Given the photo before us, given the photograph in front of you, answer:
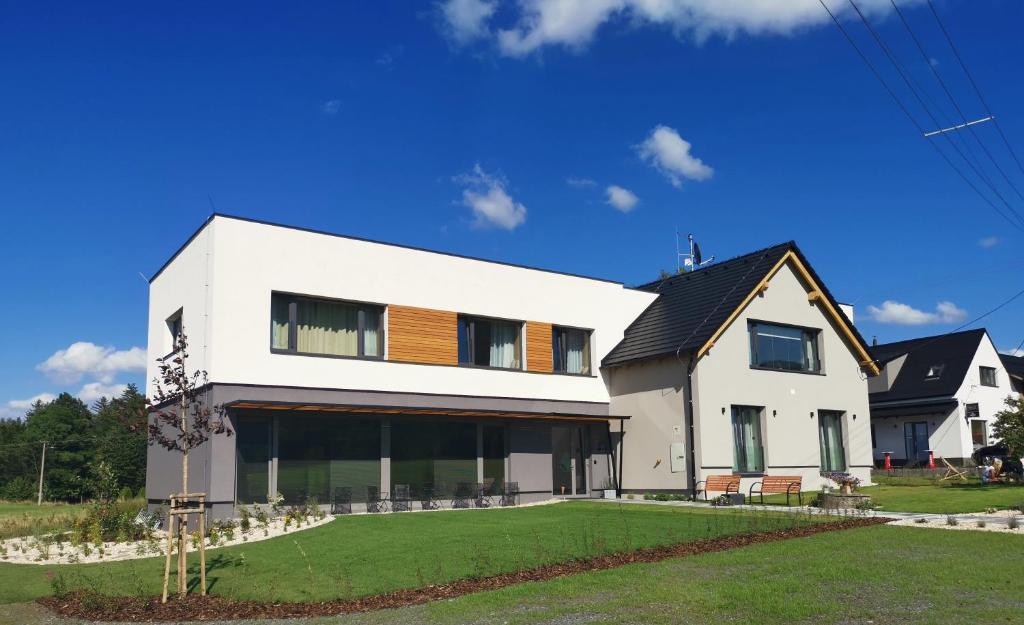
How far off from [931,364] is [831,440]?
17526 mm

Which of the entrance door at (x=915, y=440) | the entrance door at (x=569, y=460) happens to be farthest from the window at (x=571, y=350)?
the entrance door at (x=915, y=440)

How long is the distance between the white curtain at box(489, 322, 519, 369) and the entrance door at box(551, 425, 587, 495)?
101 inches

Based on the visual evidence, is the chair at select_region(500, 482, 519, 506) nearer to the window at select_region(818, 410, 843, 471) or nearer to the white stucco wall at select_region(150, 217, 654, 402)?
the white stucco wall at select_region(150, 217, 654, 402)

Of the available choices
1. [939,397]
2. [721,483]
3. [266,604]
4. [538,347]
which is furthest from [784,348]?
[266,604]

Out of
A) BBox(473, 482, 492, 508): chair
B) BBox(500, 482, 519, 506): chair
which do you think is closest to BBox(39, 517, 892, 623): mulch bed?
BBox(473, 482, 492, 508): chair

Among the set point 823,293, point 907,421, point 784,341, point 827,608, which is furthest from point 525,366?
point 907,421

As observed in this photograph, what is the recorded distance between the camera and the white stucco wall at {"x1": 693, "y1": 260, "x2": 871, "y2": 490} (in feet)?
82.1

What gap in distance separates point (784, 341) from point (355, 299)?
45.0ft

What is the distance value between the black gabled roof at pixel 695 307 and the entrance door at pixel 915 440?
1402 centimetres

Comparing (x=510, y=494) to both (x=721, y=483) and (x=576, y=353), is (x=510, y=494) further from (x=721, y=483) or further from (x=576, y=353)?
(x=721, y=483)

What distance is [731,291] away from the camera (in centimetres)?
2666

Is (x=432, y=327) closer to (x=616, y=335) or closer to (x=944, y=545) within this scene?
(x=616, y=335)

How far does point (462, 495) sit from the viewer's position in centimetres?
2402

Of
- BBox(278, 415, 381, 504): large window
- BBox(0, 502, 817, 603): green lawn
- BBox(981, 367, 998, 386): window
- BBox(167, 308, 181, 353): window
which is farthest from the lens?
BBox(981, 367, 998, 386): window
